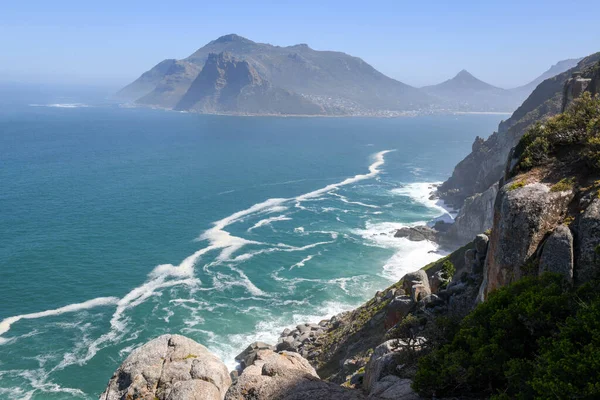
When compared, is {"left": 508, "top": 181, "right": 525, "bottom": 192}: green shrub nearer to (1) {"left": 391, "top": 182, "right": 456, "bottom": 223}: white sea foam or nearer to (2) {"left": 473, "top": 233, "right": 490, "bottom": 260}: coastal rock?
(2) {"left": 473, "top": 233, "right": 490, "bottom": 260}: coastal rock

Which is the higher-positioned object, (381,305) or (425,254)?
(381,305)

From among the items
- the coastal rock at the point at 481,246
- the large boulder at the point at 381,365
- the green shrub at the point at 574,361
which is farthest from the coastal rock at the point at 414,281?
the green shrub at the point at 574,361

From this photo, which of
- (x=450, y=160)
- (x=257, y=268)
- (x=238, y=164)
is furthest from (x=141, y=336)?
(x=450, y=160)

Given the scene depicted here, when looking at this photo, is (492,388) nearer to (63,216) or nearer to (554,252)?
(554,252)

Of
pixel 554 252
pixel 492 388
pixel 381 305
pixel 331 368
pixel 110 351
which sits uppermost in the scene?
pixel 554 252

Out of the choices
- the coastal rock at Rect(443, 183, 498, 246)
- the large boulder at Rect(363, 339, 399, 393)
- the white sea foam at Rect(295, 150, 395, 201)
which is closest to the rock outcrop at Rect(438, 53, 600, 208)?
the coastal rock at Rect(443, 183, 498, 246)

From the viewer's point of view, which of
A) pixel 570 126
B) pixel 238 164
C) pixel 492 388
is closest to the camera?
pixel 492 388
